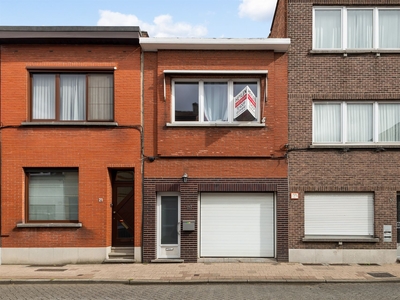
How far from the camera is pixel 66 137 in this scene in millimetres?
12500

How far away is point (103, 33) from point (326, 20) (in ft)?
23.7

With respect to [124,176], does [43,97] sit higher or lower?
higher

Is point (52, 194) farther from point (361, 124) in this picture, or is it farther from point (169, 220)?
point (361, 124)

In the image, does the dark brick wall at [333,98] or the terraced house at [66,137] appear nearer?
the terraced house at [66,137]

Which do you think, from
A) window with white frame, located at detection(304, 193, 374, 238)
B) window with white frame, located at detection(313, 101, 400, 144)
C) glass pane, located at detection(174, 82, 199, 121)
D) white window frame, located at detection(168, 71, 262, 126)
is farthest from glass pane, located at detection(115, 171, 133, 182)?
window with white frame, located at detection(313, 101, 400, 144)

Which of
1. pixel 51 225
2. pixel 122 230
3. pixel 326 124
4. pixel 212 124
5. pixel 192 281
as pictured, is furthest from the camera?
pixel 122 230

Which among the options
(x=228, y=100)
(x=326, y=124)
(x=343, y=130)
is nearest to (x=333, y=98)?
(x=326, y=124)

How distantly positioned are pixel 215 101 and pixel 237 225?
4.10 metres

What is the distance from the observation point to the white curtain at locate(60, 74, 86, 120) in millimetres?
12773

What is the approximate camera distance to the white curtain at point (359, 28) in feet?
42.1

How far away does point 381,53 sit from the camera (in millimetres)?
12711

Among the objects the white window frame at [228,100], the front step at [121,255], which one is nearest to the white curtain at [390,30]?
the white window frame at [228,100]

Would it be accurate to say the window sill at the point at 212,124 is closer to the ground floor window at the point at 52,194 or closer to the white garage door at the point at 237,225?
the white garage door at the point at 237,225

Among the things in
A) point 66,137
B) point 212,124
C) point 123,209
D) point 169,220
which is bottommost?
point 169,220
